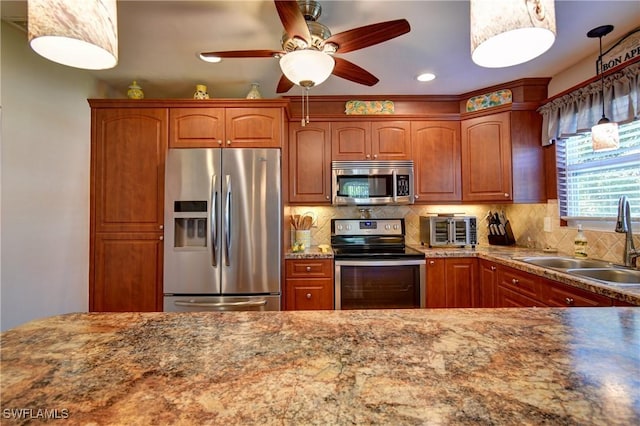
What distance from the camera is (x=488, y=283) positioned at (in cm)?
254

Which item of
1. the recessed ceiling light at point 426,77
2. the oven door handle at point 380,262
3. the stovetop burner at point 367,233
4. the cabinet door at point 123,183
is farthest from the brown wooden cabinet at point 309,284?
the recessed ceiling light at point 426,77

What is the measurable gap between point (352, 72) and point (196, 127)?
145 cm

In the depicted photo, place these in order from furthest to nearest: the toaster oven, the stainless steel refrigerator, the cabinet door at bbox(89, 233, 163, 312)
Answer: the toaster oven < the cabinet door at bbox(89, 233, 163, 312) < the stainless steel refrigerator

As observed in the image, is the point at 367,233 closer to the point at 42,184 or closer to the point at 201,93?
the point at 201,93

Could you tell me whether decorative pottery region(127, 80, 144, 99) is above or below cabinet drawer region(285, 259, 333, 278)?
above

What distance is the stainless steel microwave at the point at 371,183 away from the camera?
2.95 m

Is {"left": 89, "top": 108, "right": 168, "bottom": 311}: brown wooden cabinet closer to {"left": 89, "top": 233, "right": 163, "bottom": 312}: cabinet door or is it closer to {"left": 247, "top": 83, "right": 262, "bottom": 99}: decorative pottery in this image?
{"left": 89, "top": 233, "right": 163, "bottom": 312}: cabinet door

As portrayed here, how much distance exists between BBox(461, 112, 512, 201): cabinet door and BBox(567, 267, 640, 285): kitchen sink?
36.9 inches

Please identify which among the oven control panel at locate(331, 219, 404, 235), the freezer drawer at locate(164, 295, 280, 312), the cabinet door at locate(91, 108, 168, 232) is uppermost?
the cabinet door at locate(91, 108, 168, 232)

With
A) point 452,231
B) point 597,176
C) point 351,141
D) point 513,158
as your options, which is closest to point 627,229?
point 597,176

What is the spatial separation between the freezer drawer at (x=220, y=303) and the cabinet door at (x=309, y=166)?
3.38 ft

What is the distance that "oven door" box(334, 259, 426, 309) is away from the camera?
2.61m

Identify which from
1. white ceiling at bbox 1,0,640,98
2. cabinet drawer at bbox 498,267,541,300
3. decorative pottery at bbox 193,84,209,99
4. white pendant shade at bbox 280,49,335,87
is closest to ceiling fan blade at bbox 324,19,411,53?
white pendant shade at bbox 280,49,335,87

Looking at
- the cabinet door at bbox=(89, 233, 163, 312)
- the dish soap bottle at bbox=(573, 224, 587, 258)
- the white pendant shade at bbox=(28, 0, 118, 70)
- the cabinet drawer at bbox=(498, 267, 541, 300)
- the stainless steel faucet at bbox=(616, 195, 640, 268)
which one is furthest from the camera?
the cabinet door at bbox=(89, 233, 163, 312)
